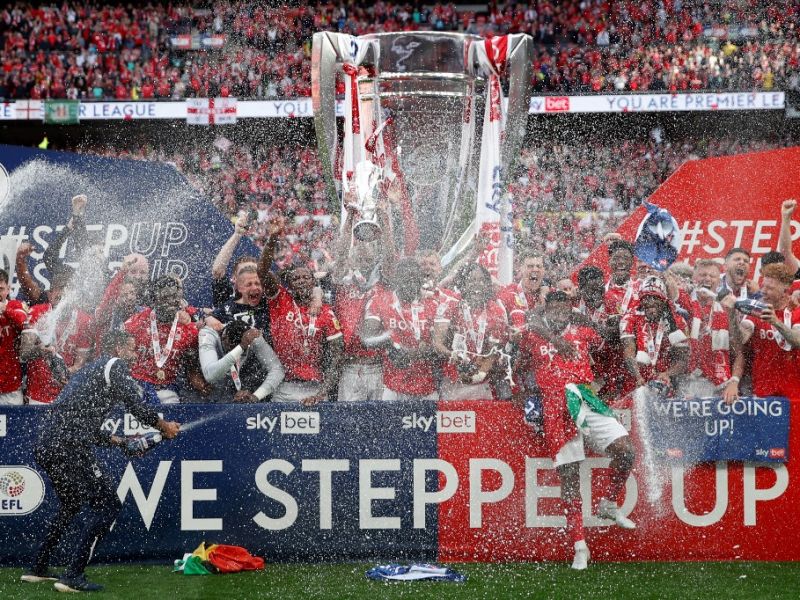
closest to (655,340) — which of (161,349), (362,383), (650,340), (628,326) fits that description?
(650,340)

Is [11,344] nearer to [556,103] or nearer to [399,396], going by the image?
[399,396]

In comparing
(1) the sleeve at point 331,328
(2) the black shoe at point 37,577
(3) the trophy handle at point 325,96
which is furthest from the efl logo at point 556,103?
(2) the black shoe at point 37,577

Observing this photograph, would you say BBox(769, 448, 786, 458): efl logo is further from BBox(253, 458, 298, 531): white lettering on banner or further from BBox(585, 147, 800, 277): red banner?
BBox(253, 458, 298, 531): white lettering on banner

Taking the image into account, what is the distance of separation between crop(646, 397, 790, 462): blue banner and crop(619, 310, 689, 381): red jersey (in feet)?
0.84

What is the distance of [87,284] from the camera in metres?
7.83

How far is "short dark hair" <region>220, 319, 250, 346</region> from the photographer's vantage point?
270 inches

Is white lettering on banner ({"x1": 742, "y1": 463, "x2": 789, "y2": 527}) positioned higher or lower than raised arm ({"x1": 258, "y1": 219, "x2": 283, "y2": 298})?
lower

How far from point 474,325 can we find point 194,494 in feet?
6.66

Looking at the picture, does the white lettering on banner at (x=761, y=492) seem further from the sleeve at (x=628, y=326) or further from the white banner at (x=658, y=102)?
the white banner at (x=658, y=102)

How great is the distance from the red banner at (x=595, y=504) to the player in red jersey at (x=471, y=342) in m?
0.29

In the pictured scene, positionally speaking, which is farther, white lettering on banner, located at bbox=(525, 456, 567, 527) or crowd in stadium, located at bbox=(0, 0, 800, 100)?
crowd in stadium, located at bbox=(0, 0, 800, 100)

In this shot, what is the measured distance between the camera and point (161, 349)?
22.9 feet

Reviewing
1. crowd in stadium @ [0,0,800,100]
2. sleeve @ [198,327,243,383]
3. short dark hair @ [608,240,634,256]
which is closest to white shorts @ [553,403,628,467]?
short dark hair @ [608,240,634,256]

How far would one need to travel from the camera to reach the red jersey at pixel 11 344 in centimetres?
694
